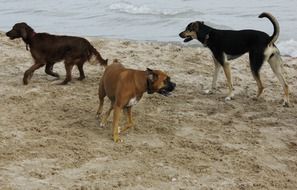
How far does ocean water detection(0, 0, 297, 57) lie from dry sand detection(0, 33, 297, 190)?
13.3 ft

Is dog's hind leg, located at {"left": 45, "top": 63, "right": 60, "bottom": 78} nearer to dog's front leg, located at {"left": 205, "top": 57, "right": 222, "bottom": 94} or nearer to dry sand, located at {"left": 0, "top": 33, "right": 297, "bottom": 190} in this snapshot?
dry sand, located at {"left": 0, "top": 33, "right": 297, "bottom": 190}

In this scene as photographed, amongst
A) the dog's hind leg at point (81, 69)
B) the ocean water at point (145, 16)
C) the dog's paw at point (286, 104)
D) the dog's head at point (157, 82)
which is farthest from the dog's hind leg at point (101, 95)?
the ocean water at point (145, 16)

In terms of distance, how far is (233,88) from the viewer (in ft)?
30.1

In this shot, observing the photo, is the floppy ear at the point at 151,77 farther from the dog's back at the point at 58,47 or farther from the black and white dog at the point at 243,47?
the dog's back at the point at 58,47

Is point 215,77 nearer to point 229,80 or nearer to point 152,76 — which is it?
point 229,80

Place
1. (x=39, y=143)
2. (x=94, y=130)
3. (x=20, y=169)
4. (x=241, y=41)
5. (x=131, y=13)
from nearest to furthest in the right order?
(x=20, y=169) → (x=39, y=143) → (x=94, y=130) → (x=241, y=41) → (x=131, y=13)

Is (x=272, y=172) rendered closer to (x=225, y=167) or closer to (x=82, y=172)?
(x=225, y=167)

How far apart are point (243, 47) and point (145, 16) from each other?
9218 mm

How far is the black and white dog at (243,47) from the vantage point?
845 centimetres

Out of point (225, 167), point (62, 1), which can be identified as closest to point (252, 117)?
point (225, 167)

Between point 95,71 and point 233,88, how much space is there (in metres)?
2.41

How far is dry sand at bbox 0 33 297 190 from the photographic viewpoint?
218 inches

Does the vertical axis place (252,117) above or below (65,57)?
below

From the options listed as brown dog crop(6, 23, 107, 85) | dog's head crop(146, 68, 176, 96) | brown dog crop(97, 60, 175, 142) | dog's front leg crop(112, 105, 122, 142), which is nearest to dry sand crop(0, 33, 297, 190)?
dog's front leg crop(112, 105, 122, 142)
